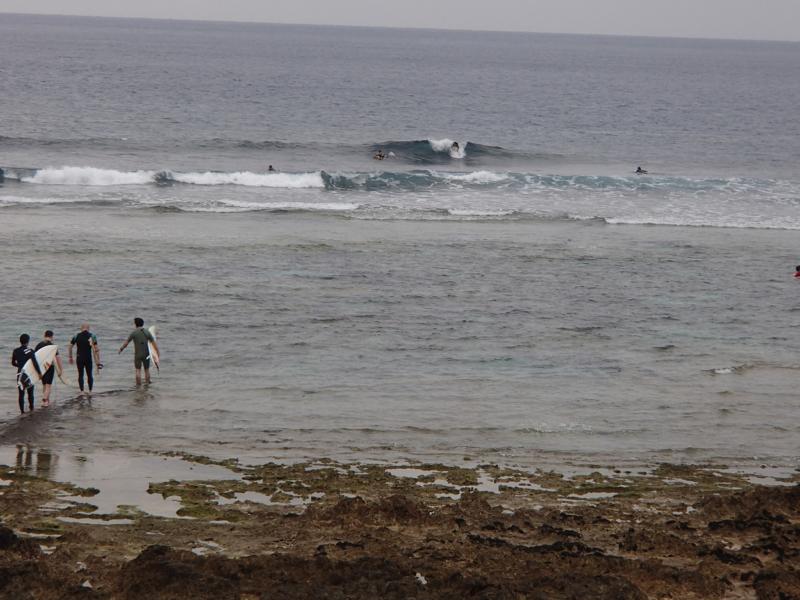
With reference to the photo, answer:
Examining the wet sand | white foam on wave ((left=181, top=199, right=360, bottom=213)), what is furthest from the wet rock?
white foam on wave ((left=181, top=199, right=360, bottom=213))

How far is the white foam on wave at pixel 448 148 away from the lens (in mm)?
59594

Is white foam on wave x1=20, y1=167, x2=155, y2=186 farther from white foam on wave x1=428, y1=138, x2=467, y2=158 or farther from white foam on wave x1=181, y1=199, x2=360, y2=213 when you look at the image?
white foam on wave x1=428, y1=138, x2=467, y2=158

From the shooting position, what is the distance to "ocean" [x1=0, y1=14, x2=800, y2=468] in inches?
664

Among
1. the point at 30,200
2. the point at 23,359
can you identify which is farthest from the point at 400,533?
the point at 30,200

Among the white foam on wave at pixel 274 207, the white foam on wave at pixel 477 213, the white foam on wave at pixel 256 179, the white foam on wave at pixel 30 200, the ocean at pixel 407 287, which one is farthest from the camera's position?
the white foam on wave at pixel 256 179

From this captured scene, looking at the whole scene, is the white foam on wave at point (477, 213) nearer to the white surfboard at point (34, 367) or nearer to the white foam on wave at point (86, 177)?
the white foam on wave at point (86, 177)

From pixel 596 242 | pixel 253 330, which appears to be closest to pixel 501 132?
pixel 596 242

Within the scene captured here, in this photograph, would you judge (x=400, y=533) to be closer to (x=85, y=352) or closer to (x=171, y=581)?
(x=171, y=581)

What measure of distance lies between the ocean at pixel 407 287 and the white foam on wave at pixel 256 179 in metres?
0.15

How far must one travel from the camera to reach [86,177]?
45.1 meters

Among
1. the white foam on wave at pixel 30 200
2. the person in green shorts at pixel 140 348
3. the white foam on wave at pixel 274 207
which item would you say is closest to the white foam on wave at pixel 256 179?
the white foam on wave at pixel 274 207

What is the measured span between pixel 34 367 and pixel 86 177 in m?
30.1

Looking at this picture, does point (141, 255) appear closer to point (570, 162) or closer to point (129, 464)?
point (129, 464)

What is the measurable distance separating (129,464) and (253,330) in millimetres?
8674
